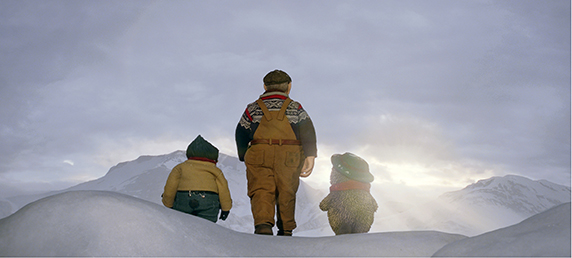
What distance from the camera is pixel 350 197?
5.97m

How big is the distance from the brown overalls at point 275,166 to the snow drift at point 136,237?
1883 millimetres

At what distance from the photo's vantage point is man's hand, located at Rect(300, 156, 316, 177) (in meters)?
5.23

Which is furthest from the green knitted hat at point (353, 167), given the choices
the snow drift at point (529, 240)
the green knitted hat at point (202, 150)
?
the snow drift at point (529, 240)

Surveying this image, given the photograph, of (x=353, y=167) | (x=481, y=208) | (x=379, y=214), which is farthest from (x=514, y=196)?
(x=353, y=167)

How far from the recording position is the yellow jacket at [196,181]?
562cm

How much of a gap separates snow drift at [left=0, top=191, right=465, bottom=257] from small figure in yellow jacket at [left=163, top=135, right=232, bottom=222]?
2.75 metres

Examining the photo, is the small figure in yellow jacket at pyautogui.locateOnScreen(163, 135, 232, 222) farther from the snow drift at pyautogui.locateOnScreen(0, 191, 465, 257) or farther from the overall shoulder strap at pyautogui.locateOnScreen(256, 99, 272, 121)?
the snow drift at pyautogui.locateOnScreen(0, 191, 465, 257)

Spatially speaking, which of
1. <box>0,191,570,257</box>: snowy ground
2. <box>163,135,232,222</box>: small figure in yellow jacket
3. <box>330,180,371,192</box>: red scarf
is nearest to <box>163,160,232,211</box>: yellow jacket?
<box>163,135,232,222</box>: small figure in yellow jacket

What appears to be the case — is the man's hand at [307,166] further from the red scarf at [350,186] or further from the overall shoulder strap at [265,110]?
the red scarf at [350,186]

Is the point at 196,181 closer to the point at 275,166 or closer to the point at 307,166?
the point at 275,166

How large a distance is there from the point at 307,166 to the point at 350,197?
112 centimetres

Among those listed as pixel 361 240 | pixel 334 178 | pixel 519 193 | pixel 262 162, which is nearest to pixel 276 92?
pixel 262 162

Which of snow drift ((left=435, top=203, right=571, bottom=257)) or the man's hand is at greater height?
the man's hand

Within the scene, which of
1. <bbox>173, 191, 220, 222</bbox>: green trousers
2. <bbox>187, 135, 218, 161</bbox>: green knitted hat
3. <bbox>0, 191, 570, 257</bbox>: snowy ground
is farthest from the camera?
<bbox>187, 135, 218, 161</bbox>: green knitted hat
